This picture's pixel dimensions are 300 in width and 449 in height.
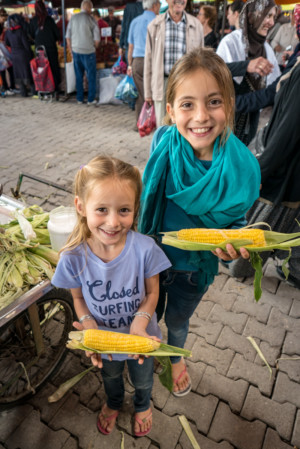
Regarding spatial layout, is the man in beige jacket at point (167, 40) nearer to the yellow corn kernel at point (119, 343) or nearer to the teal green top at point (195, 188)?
the teal green top at point (195, 188)

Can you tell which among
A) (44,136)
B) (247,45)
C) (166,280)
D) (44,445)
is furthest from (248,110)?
(44,136)

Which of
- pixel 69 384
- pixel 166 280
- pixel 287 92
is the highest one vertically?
pixel 287 92

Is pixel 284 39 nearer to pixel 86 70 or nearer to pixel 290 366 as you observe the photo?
pixel 86 70

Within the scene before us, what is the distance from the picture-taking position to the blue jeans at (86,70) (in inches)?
334

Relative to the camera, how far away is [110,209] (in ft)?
4.33

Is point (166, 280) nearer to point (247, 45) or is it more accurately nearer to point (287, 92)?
point (287, 92)

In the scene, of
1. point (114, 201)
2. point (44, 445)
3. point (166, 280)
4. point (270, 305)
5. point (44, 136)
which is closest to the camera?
point (114, 201)

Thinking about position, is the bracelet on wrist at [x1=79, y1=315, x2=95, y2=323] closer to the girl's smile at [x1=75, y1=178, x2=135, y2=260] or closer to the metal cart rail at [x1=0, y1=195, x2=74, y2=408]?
the girl's smile at [x1=75, y1=178, x2=135, y2=260]

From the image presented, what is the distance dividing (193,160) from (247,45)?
263 centimetres

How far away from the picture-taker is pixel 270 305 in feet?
9.75

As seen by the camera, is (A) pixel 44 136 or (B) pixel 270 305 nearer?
(B) pixel 270 305

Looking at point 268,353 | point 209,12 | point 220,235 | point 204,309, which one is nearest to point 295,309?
point 268,353

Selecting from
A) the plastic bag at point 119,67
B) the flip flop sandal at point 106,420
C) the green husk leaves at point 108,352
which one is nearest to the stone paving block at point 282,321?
the flip flop sandal at point 106,420

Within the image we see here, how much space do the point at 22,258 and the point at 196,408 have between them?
5.32 ft
